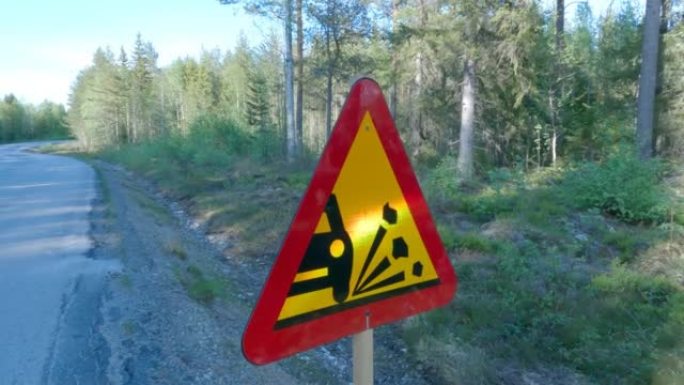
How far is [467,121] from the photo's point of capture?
49.8ft

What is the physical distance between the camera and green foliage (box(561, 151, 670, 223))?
9.77 metres

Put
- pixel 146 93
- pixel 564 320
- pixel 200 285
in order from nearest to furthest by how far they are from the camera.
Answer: pixel 564 320 < pixel 200 285 < pixel 146 93

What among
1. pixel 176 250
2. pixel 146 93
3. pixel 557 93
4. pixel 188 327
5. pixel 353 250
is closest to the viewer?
pixel 353 250

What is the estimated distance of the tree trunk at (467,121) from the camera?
1488cm

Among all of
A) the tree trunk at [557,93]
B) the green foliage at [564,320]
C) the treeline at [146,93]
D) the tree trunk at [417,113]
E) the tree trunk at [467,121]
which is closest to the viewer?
the green foliage at [564,320]

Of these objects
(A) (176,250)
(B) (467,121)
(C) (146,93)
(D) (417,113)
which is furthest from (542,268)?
(C) (146,93)

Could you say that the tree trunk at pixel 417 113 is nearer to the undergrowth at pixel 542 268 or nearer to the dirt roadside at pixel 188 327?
the undergrowth at pixel 542 268

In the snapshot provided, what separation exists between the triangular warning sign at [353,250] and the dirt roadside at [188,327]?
263cm

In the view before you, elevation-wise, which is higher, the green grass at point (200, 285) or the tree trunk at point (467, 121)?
the tree trunk at point (467, 121)

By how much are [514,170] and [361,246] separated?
542 inches

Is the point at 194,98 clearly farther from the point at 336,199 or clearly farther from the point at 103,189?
the point at 336,199

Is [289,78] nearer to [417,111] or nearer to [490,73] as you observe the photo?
[417,111]

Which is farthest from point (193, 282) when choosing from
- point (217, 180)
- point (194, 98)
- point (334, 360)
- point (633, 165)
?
point (194, 98)

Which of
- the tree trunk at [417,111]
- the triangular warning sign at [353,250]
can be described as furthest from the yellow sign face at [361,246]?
the tree trunk at [417,111]
